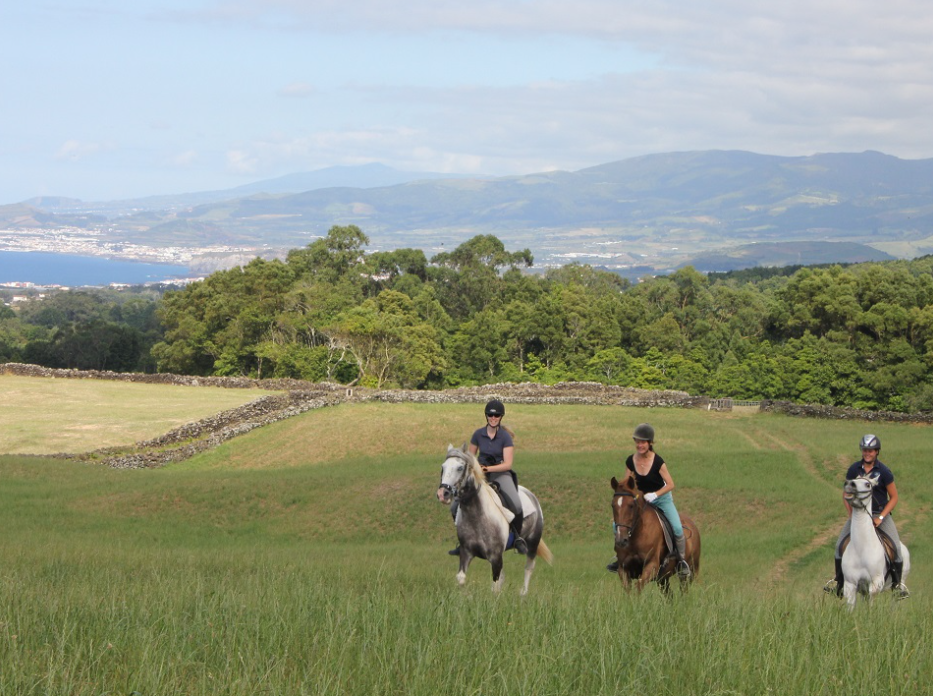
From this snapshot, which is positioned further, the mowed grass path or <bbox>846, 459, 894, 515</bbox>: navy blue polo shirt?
the mowed grass path

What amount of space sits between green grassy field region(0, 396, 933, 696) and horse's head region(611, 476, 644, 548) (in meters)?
0.74

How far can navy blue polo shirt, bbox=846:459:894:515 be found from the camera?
38.7 ft

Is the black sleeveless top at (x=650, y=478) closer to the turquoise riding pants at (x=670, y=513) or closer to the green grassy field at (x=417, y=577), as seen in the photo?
the turquoise riding pants at (x=670, y=513)

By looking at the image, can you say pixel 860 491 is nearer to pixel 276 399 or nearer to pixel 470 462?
pixel 470 462

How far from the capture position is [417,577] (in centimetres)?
1387

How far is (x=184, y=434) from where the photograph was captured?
135ft

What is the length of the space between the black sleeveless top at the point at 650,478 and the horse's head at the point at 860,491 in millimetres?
2203

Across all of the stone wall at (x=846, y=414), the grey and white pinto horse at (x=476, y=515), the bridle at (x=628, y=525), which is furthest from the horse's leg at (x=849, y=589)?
the stone wall at (x=846, y=414)

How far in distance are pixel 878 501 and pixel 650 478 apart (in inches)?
126

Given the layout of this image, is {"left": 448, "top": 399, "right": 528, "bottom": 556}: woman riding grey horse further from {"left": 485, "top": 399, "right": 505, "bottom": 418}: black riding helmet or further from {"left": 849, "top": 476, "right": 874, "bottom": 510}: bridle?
{"left": 849, "top": 476, "right": 874, "bottom": 510}: bridle

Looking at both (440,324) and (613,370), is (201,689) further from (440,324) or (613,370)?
(440,324)

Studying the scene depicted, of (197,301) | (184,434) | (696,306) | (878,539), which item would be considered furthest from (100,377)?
(696,306)

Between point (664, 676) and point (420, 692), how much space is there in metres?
1.71

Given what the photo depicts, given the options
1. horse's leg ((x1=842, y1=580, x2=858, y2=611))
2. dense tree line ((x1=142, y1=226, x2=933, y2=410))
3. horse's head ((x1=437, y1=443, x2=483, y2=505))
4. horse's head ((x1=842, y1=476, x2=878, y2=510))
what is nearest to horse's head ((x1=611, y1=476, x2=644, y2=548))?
horse's head ((x1=437, y1=443, x2=483, y2=505))
